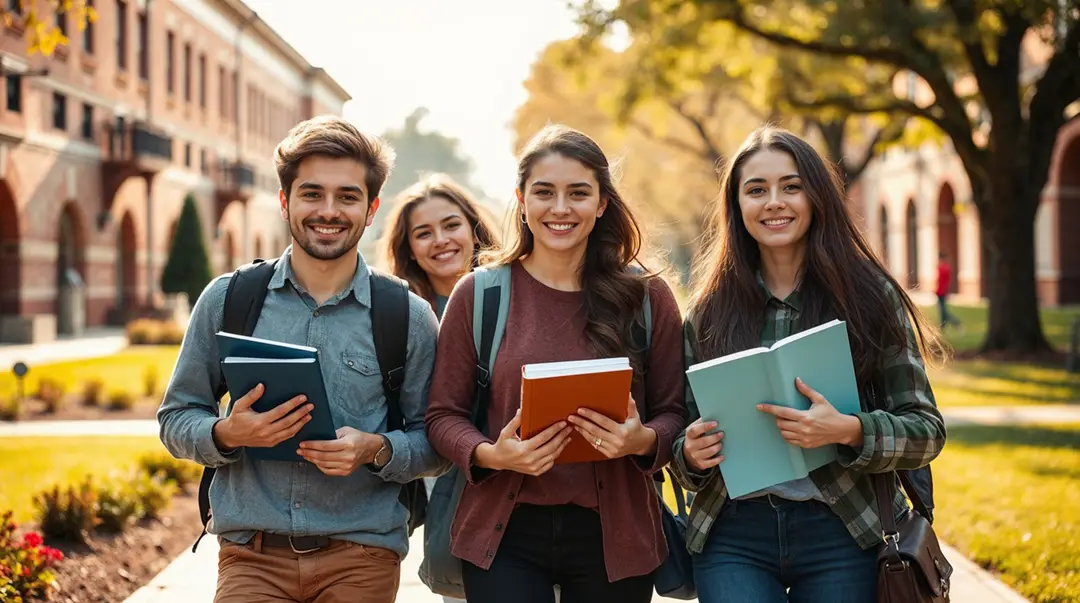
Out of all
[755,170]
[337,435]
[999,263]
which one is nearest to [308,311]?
[337,435]

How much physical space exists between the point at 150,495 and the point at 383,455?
16.5ft

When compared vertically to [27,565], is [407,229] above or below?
above

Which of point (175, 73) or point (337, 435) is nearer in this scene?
point (337, 435)

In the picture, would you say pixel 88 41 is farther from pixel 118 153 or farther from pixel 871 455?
pixel 871 455

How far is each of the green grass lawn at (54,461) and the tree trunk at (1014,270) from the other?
570 inches

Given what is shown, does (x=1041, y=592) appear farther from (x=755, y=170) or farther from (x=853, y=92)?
(x=853, y=92)

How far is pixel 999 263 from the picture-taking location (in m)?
19.0

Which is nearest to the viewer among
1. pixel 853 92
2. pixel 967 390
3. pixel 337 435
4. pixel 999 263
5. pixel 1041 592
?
pixel 337 435

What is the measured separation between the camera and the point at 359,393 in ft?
11.4

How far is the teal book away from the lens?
9.75 feet

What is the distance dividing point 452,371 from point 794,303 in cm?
120

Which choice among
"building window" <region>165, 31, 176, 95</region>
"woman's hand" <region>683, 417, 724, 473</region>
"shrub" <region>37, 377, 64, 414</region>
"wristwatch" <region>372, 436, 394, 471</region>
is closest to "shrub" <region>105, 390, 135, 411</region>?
"shrub" <region>37, 377, 64, 414</region>

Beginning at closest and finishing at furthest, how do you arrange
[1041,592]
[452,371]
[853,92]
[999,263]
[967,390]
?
[452,371]
[1041,592]
[967,390]
[999,263]
[853,92]

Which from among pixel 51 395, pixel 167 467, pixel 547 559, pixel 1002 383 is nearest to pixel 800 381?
pixel 547 559
